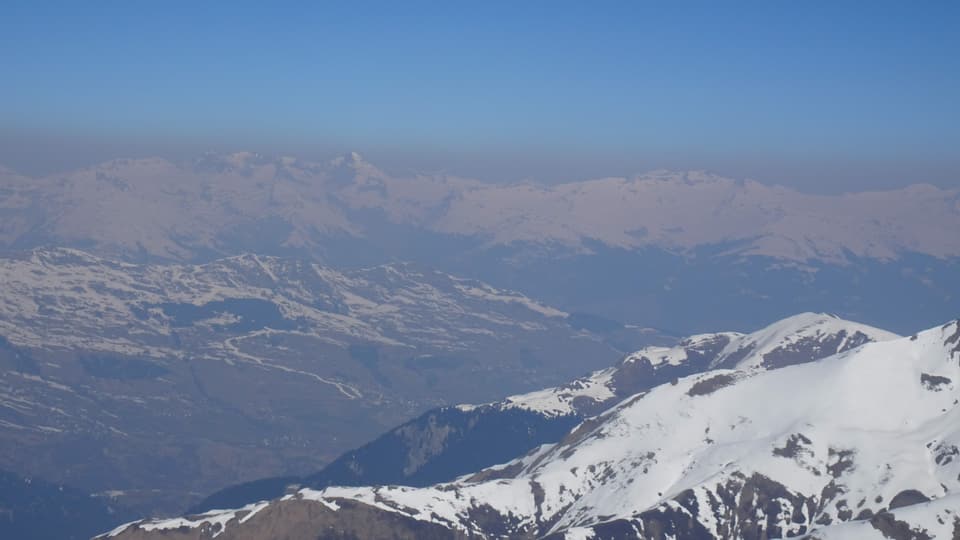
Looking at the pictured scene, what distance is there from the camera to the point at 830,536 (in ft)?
597

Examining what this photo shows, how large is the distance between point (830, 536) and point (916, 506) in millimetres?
18318

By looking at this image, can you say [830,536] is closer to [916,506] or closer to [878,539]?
[878,539]

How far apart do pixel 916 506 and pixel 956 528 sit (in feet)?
22.0

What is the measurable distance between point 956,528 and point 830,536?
20.3 meters

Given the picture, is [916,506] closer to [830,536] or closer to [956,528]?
[956,528]

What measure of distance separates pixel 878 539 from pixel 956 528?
45.8ft

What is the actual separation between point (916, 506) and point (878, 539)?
527 inches

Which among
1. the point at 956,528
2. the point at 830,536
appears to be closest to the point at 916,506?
the point at 956,528

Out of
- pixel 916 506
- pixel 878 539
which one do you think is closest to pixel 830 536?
pixel 878 539

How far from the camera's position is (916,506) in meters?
192

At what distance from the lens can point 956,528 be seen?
187 metres
